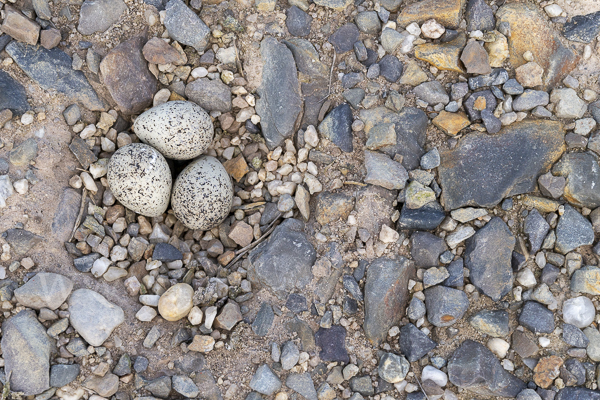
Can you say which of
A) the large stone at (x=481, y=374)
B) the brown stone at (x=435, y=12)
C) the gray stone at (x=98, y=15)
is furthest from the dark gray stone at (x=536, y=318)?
the gray stone at (x=98, y=15)

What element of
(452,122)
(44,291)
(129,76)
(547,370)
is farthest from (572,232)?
(44,291)

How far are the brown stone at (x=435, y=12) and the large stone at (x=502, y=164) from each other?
0.66 metres

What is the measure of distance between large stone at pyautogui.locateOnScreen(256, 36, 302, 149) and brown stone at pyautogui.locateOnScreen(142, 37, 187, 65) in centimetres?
49

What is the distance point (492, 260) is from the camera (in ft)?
7.88

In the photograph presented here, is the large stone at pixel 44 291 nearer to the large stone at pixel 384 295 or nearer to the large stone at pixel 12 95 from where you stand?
the large stone at pixel 12 95

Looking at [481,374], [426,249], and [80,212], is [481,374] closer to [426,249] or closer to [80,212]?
[426,249]

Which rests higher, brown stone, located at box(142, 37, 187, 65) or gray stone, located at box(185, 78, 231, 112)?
brown stone, located at box(142, 37, 187, 65)

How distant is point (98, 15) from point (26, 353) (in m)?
1.78

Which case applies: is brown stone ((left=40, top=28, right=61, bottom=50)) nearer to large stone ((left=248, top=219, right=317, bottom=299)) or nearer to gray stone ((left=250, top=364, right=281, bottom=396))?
large stone ((left=248, top=219, right=317, bottom=299))

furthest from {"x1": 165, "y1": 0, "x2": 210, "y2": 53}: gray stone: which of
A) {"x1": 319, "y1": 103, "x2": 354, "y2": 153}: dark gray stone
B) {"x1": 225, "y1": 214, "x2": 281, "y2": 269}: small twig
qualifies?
{"x1": 225, "y1": 214, "x2": 281, "y2": 269}: small twig

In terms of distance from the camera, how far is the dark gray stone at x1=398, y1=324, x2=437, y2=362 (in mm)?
2332

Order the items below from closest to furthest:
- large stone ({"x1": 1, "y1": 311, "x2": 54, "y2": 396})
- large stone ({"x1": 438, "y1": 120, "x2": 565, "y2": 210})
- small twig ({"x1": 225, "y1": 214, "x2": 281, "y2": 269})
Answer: large stone ({"x1": 1, "y1": 311, "x2": 54, "y2": 396}) → large stone ({"x1": 438, "y1": 120, "x2": 565, "y2": 210}) → small twig ({"x1": 225, "y1": 214, "x2": 281, "y2": 269})

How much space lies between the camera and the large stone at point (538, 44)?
2512 millimetres

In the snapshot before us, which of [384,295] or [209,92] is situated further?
[209,92]
